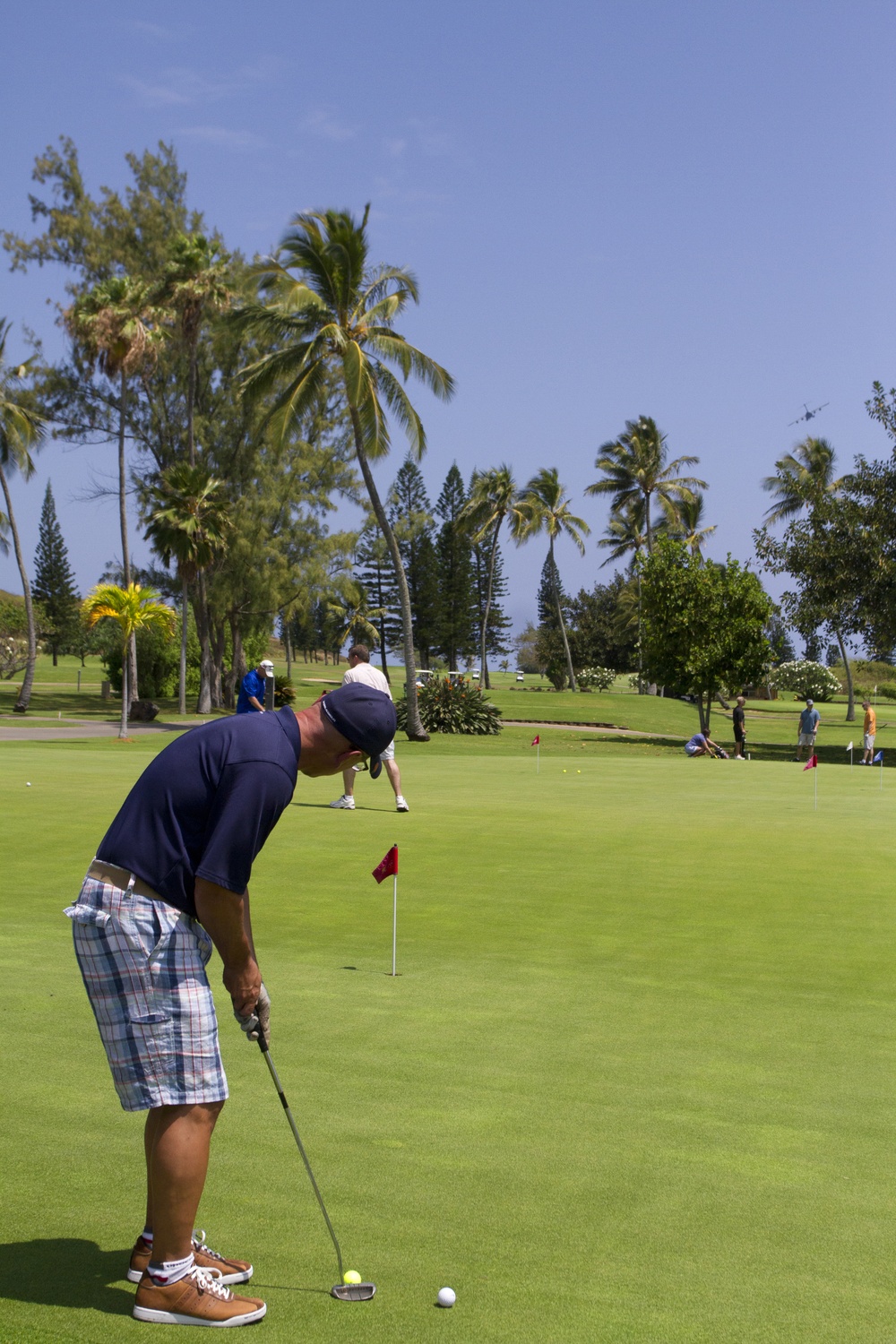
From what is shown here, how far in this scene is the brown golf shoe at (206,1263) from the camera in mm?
3701

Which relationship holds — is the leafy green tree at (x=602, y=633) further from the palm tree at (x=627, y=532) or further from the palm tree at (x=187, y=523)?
the palm tree at (x=187, y=523)

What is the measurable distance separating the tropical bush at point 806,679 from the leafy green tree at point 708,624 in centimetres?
3657

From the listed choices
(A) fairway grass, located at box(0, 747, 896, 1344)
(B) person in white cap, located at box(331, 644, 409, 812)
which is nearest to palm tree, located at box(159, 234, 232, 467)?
(B) person in white cap, located at box(331, 644, 409, 812)

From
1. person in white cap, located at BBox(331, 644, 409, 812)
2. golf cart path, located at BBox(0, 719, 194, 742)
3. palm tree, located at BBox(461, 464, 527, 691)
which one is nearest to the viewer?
person in white cap, located at BBox(331, 644, 409, 812)

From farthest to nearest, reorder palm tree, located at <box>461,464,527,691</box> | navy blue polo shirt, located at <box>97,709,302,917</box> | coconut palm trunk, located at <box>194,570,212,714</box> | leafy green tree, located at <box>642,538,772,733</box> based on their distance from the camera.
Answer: palm tree, located at <box>461,464,527,691</box> → coconut palm trunk, located at <box>194,570,212,714</box> → leafy green tree, located at <box>642,538,772,733</box> → navy blue polo shirt, located at <box>97,709,302,917</box>

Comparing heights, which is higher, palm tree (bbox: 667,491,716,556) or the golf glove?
palm tree (bbox: 667,491,716,556)

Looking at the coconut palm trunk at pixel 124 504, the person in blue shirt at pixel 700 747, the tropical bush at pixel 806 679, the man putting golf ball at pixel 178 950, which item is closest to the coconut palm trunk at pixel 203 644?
the coconut palm trunk at pixel 124 504

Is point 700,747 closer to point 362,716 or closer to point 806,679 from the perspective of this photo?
point 362,716

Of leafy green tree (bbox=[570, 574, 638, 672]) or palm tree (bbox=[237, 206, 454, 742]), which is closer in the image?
palm tree (bbox=[237, 206, 454, 742])

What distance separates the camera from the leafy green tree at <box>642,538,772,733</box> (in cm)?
4144

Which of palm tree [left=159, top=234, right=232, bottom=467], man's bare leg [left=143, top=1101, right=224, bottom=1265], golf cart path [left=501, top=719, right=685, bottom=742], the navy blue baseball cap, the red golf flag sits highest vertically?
palm tree [left=159, top=234, right=232, bottom=467]

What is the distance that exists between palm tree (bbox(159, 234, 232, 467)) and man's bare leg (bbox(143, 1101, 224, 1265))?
46.7 metres

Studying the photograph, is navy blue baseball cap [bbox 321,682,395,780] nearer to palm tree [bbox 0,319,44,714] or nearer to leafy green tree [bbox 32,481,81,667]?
palm tree [bbox 0,319,44,714]

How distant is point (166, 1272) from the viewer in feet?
11.7
